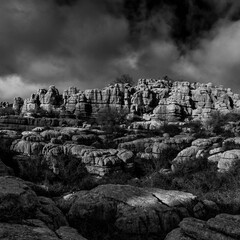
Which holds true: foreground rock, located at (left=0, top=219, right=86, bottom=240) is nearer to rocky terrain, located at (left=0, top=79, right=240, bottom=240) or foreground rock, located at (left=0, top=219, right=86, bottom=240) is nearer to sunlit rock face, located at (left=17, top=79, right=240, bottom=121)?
rocky terrain, located at (left=0, top=79, right=240, bottom=240)

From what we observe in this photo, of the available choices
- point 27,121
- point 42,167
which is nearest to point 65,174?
point 42,167

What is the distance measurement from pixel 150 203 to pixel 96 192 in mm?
2084

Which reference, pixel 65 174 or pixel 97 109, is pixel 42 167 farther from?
pixel 97 109

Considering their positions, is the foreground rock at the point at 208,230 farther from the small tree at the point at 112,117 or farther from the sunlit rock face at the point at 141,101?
the sunlit rock face at the point at 141,101

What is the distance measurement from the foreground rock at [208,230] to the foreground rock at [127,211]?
1.11 meters

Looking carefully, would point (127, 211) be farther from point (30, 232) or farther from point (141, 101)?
point (141, 101)

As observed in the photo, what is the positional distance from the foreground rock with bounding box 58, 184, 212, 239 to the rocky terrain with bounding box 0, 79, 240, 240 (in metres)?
0.03

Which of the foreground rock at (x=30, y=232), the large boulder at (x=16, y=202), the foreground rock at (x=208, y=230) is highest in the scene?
the large boulder at (x=16, y=202)

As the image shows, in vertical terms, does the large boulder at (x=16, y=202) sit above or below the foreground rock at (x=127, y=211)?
above

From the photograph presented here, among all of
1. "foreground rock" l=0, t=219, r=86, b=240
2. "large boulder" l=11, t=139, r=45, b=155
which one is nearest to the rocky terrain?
"foreground rock" l=0, t=219, r=86, b=240

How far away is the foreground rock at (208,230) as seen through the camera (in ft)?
20.4

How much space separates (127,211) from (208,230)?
2648 millimetres

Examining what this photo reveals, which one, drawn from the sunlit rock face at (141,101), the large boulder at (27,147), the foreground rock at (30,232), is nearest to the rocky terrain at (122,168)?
the foreground rock at (30,232)

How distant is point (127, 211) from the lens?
809 centimetres
